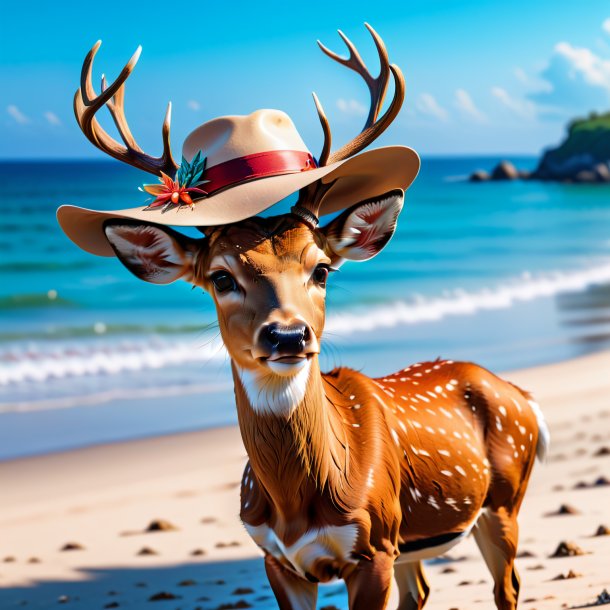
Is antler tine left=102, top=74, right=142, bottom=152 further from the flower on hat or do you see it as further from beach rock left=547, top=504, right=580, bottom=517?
beach rock left=547, top=504, right=580, bottom=517

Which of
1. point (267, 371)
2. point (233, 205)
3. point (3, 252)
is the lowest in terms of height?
point (3, 252)

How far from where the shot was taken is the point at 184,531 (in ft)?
22.4

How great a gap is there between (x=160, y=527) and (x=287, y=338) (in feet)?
12.3

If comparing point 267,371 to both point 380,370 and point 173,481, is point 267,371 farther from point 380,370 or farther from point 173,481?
point 380,370

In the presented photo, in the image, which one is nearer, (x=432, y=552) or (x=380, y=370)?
(x=432, y=552)

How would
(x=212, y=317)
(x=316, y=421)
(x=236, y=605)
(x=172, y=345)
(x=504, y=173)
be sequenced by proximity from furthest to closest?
(x=504, y=173) < (x=212, y=317) < (x=172, y=345) < (x=236, y=605) < (x=316, y=421)

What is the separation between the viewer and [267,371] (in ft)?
11.9

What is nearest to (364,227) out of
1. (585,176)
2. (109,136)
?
(109,136)

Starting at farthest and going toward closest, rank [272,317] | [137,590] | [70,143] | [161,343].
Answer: [70,143], [161,343], [137,590], [272,317]

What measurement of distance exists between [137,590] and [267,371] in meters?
2.68

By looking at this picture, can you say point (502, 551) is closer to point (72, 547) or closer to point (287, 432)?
point (287, 432)

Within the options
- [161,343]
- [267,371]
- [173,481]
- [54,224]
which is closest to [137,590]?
[173,481]

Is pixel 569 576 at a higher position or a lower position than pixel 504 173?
higher

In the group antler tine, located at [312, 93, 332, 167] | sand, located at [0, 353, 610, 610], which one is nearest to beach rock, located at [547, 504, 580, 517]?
sand, located at [0, 353, 610, 610]
